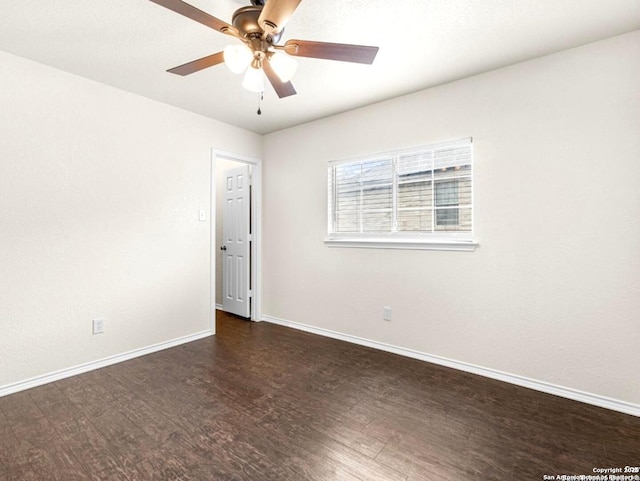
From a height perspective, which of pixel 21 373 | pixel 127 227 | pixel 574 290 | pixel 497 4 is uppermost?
pixel 497 4

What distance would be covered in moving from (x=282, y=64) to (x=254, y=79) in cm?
22

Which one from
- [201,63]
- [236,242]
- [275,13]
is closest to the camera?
[275,13]

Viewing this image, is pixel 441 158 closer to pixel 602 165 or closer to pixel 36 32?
pixel 602 165

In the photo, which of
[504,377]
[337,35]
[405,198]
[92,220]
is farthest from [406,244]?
[92,220]

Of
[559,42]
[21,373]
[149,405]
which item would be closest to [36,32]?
[21,373]

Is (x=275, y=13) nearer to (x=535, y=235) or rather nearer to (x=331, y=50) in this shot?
(x=331, y=50)

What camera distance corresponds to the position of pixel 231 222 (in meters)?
4.62

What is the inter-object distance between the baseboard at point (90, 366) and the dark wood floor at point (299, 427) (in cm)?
7

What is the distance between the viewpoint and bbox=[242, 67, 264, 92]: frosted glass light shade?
5.96 ft

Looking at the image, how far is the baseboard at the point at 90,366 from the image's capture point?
7.93ft

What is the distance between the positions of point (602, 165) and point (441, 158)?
113 cm

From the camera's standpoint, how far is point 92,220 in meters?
2.82

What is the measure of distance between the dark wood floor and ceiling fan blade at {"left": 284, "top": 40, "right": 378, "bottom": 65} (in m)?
2.13

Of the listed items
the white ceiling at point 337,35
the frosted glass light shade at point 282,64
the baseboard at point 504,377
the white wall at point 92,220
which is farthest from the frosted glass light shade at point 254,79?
the baseboard at point 504,377
